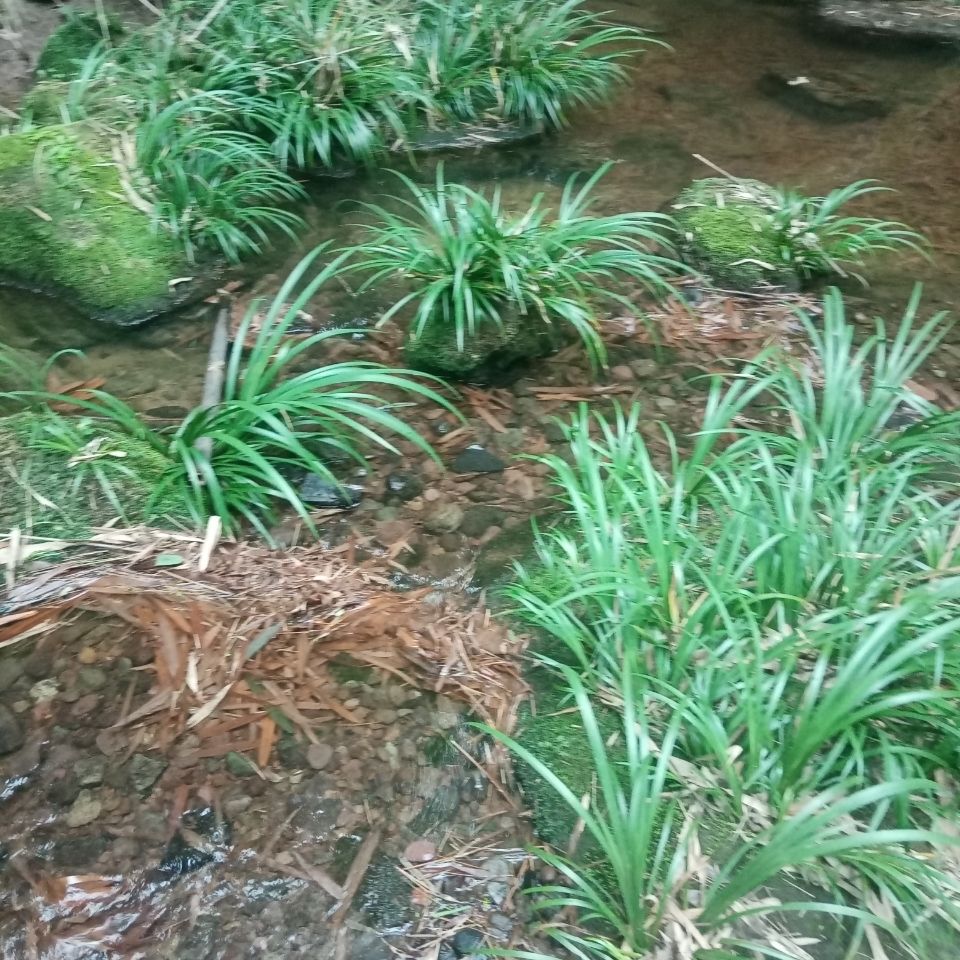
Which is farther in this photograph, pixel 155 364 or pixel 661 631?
pixel 155 364

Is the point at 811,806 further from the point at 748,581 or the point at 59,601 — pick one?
the point at 59,601

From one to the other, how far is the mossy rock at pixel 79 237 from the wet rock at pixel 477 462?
132 cm

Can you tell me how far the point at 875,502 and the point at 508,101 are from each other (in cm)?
286

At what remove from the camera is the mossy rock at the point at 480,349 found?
101 inches

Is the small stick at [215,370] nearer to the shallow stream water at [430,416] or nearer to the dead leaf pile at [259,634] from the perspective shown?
the shallow stream water at [430,416]

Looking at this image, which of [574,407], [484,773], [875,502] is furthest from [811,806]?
[574,407]

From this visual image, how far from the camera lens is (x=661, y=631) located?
172 cm

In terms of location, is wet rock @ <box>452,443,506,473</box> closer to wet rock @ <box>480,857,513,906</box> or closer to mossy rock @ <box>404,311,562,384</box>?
mossy rock @ <box>404,311,562,384</box>

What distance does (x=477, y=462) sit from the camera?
2.39 meters

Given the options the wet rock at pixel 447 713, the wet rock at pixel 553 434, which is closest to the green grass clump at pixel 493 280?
the wet rock at pixel 553 434

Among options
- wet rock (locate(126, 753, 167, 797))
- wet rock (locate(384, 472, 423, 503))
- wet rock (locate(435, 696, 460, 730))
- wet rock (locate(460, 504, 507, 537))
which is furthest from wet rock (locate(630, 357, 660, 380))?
wet rock (locate(126, 753, 167, 797))

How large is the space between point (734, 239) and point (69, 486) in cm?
256

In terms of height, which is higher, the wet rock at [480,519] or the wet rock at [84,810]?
the wet rock at [480,519]

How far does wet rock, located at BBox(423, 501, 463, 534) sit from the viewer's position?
2221 mm
